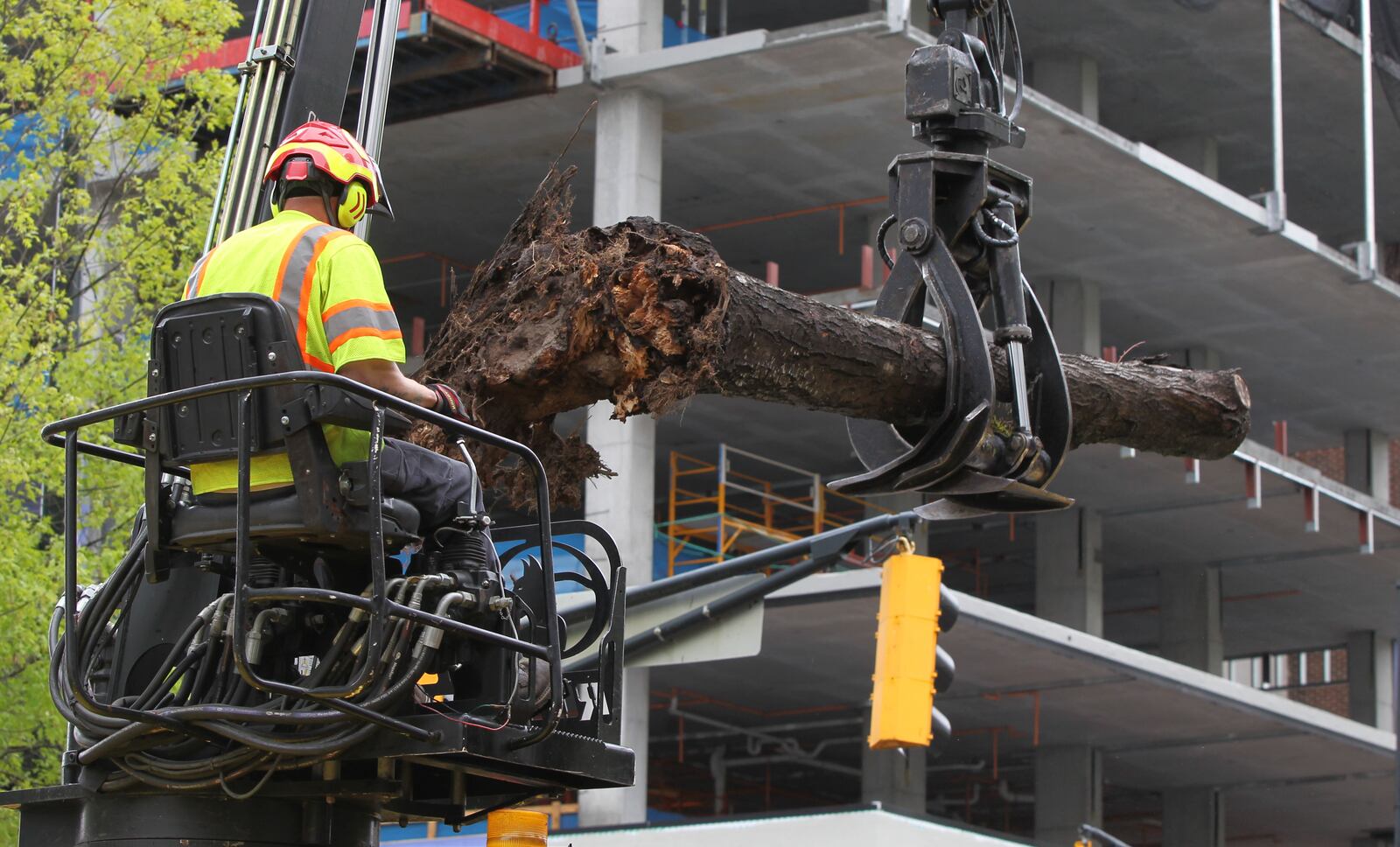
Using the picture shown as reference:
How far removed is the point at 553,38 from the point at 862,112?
4508mm

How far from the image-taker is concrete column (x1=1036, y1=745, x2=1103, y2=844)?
41469 millimetres

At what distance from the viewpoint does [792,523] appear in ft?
152

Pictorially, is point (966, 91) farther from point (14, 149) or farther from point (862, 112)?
point (862, 112)

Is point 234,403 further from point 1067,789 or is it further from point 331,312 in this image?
point 1067,789

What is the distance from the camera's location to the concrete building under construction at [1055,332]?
30359 millimetres

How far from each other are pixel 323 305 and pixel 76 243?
12.6 m

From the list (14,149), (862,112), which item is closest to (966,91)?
(14,149)

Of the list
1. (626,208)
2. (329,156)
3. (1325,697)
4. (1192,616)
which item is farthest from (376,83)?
(1325,697)

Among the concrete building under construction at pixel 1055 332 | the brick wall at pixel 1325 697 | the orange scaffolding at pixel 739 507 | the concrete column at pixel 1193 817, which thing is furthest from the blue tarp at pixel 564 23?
the brick wall at pixel 1325 697

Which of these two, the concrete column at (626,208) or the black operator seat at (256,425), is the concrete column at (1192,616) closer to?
the concrete column at (626,208)

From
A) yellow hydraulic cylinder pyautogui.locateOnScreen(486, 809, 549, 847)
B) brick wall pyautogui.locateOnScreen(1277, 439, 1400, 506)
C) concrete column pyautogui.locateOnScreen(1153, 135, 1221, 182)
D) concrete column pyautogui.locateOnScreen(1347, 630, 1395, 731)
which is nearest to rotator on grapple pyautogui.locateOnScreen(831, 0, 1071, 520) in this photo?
yellow hydraulic cylinder pyautogui.locateOnScreen(486, 809, 549, 847)

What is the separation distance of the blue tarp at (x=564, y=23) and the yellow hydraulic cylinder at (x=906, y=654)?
66.4 ft

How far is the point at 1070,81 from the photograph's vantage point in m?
35.9

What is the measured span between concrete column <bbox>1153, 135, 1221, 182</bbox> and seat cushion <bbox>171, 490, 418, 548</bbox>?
1365 inches
